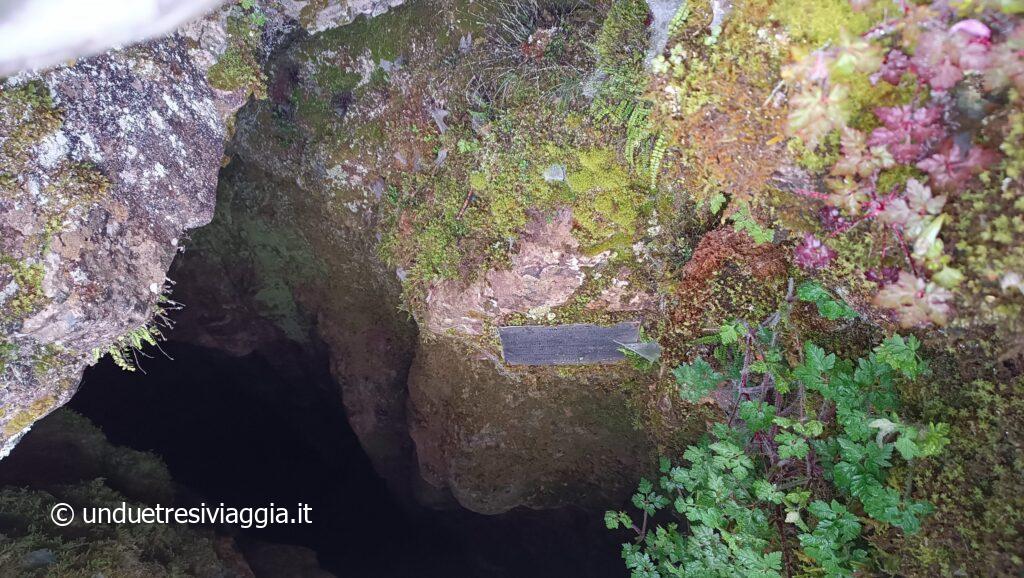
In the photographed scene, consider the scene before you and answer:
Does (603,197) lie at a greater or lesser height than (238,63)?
lesser

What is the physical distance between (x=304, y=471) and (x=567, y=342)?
551cm

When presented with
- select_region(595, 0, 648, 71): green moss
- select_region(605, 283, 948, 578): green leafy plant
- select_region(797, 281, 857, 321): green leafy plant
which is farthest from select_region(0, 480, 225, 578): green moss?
select_region(797, 281, 857, 321): green leafy plant

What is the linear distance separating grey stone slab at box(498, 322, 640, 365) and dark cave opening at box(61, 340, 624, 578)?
2862mm

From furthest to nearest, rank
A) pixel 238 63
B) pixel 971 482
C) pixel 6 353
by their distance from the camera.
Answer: pixel 238 63
pixel 6 353
pixel 971 482

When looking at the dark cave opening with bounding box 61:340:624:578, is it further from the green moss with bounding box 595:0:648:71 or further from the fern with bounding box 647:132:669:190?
the green moss with bounding box 595:0:648:71

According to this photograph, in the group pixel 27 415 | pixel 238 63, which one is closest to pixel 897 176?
pixel 238 63

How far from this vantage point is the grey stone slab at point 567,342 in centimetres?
416

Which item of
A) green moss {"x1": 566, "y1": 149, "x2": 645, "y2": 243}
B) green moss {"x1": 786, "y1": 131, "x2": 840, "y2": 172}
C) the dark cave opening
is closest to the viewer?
green moss {"x1": 786, "y1": 131, "x2": 840, "y2": 172}

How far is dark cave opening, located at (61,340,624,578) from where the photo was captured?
22.4ft

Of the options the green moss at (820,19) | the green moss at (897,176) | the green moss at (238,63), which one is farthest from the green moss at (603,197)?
the green moss at (238,63)

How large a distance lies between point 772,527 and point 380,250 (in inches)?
151

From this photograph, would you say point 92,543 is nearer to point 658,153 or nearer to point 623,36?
point 658,153

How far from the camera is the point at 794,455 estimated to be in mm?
3000

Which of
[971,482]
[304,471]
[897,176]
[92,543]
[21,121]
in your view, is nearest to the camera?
[897,176]
